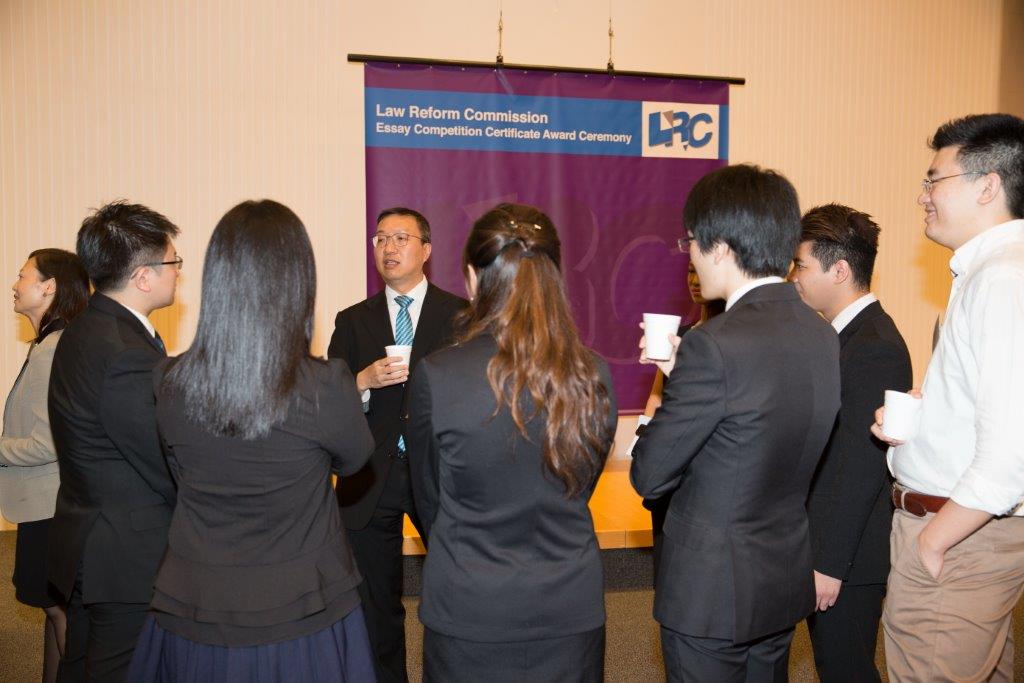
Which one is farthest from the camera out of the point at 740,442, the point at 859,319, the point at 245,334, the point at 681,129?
the point at 681,129

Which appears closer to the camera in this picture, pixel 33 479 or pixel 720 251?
pixel 720 251

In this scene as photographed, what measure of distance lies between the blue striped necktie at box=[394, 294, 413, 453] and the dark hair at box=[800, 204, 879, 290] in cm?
153

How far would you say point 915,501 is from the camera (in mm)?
1989

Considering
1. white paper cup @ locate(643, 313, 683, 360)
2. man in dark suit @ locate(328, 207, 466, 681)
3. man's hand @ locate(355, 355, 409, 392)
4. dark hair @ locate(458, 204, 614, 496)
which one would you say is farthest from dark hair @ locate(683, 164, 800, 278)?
man in dark suit @ locate(328, 207, 466, 681)

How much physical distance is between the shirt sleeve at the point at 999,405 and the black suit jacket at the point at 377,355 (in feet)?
5.78

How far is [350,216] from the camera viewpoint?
5.00m

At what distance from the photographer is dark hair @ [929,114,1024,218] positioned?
1943mm

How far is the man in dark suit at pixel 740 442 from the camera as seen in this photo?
1687mm

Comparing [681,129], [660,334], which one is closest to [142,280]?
[660,334]

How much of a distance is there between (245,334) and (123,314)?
75cm

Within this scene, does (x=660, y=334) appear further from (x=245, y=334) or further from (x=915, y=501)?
(x=245, y=334)

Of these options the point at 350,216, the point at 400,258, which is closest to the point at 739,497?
the point at 400,258

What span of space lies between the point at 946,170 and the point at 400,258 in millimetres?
1981

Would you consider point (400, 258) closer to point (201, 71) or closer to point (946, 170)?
point (946, 170)
